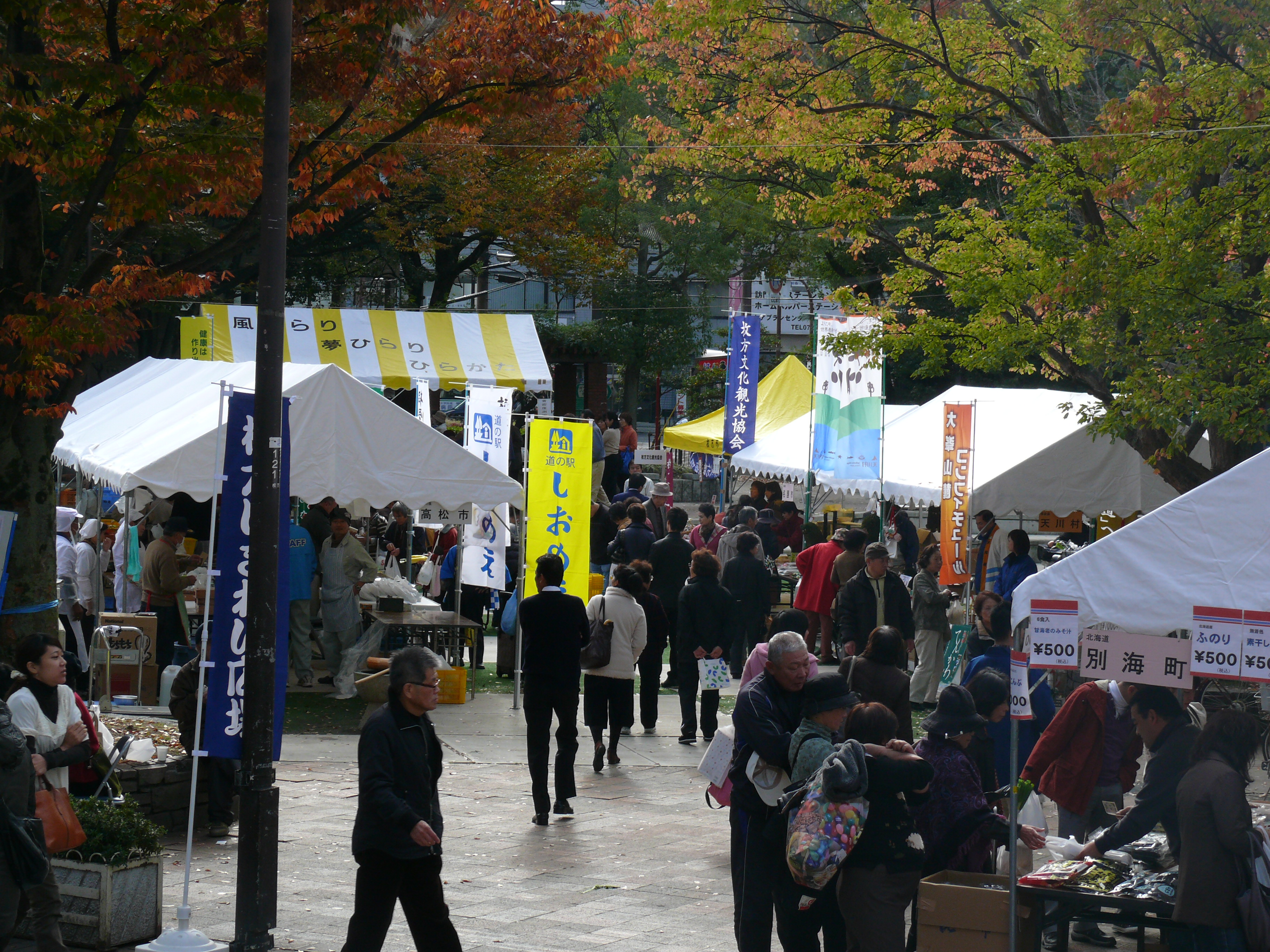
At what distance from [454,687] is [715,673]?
3.64 m

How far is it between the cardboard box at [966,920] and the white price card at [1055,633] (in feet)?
3.52

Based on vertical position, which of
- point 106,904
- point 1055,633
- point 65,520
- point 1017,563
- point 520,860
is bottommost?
point 520,860

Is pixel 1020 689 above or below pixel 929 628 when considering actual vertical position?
above

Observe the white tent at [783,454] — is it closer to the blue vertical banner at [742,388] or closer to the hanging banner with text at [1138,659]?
the blue vertical banner at [742,388]

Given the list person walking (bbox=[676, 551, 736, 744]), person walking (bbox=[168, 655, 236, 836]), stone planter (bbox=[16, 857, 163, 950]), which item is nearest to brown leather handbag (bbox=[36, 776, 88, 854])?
stone planter (bbox=[16, 857, 163, 950])

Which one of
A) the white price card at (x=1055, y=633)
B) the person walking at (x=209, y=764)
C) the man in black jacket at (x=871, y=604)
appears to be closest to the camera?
the white price card at (x=1055, y=633)

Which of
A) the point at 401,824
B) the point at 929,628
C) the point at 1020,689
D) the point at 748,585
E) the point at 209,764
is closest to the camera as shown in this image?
the point at 401,824

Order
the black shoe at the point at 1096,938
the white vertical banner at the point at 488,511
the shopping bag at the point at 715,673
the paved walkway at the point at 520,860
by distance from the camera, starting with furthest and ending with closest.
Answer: the white vertical banner at the point at 488,511, the shopping bag at the point at 715,673, the black shoe at the point at 1096,938, the paved walkway at the point at 520,860

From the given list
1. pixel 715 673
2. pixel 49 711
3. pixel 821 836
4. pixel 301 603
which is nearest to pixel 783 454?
pixel 301 603

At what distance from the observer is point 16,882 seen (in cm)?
520

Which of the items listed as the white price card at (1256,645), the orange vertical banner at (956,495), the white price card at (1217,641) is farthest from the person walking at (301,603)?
the white price card at (1256,645)

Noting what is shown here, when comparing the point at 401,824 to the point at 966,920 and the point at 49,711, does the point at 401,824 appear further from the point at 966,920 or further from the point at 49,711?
the point at 966,920

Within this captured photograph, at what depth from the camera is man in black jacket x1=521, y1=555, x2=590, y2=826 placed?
8984mm

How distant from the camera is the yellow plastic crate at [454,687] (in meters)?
13.5
